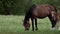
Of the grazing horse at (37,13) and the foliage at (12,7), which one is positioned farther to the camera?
the foliage at (12,7)

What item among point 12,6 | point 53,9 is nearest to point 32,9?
point 53,9

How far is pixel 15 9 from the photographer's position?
3519 cm

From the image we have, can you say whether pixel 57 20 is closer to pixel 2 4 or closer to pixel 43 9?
pixel 43 9

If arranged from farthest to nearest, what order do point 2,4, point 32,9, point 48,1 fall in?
point 48,1
point 2,4
point 32,9

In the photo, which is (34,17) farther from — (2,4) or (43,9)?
(2,4)

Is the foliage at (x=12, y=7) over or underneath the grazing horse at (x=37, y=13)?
over

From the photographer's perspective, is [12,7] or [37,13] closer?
[37,13]

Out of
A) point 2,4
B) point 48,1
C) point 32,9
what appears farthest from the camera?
point 48,1

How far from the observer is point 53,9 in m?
13.9

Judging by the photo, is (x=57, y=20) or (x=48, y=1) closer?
(x=57, y=20)

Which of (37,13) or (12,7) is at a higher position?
(12,7)

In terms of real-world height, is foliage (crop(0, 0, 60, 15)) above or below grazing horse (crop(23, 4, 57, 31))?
above

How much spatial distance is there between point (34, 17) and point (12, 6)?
21455mm

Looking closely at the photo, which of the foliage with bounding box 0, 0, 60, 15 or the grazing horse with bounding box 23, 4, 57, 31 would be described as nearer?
the grazing horse with bounding box 23, 4, 57, 31
